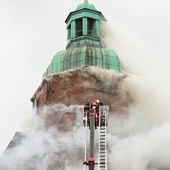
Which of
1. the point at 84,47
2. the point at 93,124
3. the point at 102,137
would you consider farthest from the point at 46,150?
the point at 93,124

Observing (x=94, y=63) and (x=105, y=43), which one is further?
(x=105, y=43)

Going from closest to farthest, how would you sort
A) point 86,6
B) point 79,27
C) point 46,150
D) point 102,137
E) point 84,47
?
point 102,137, point 46,150, point 84,47, point 86,6, point 79,27

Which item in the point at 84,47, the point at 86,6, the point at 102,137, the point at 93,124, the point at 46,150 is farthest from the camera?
the point at 86,6

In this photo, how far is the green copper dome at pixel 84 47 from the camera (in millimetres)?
48688

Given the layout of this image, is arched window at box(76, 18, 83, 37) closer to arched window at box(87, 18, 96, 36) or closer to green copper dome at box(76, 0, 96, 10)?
arched window at box(87, 18, 96, 36)

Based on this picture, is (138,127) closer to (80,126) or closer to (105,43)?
(80,126)

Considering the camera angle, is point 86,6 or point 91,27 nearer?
point 86,6

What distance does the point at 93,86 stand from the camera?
4750 cm

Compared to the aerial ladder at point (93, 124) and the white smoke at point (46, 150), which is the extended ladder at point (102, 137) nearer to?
the aerial ladder at point (93, 124)

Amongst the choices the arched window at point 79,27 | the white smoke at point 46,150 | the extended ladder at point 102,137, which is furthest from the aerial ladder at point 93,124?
the arched window at point 79,27

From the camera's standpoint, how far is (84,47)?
49.3m

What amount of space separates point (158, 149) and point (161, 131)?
165 centimetres

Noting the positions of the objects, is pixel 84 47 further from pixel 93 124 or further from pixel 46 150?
pixel 93 124

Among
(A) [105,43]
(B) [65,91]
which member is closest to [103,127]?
(B) [65,91]
